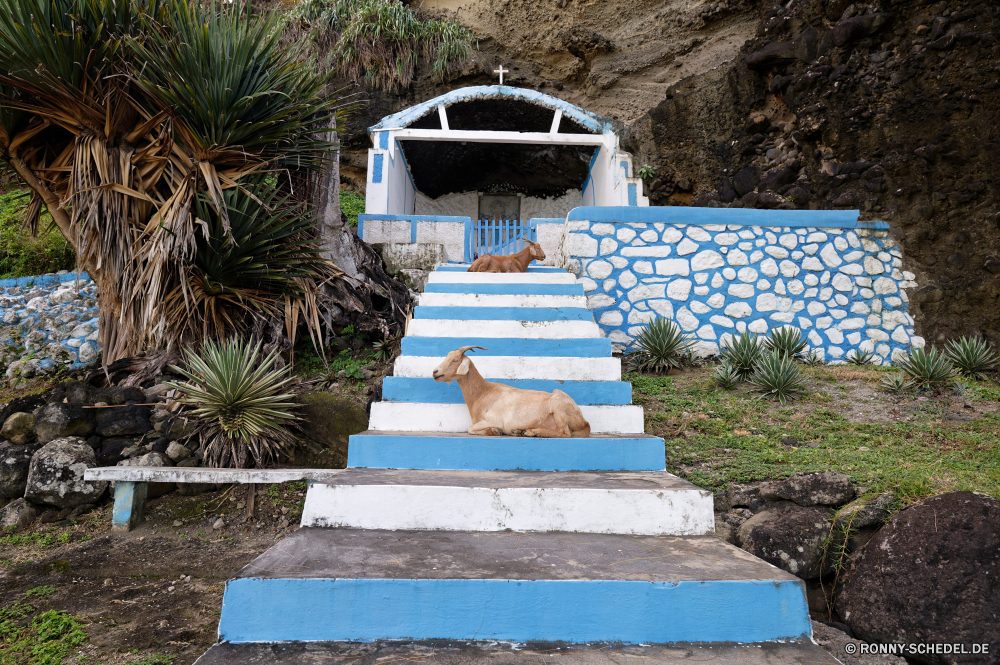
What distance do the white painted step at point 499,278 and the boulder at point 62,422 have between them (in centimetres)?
371

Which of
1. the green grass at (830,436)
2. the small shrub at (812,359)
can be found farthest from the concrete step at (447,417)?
the small shrub at (812,359)

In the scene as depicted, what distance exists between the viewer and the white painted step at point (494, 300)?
5926 millimetres

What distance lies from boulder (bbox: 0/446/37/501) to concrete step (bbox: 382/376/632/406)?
3.17 m

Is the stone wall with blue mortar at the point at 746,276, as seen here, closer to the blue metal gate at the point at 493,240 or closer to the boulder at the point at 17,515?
the blue metal gate at the point at 493,240

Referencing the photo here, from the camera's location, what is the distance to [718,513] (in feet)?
11.9

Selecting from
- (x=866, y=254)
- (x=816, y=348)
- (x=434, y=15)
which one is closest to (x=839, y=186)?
(x=866, y=254)

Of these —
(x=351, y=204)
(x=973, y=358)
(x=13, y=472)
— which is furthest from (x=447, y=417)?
(x=351, y=204)

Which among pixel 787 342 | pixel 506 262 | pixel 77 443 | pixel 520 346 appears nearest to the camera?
pixel 77 443

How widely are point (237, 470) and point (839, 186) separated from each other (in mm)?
8784

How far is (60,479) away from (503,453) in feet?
12.3

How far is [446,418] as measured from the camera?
4.19 meters

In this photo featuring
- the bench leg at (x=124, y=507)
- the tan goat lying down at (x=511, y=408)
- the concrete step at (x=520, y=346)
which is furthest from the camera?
the concrete step at (x=520, y=346)

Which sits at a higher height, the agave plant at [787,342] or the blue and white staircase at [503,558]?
the agave plant at [787,342]

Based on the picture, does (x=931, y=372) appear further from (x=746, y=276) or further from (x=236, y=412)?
(x=236, y=412)
